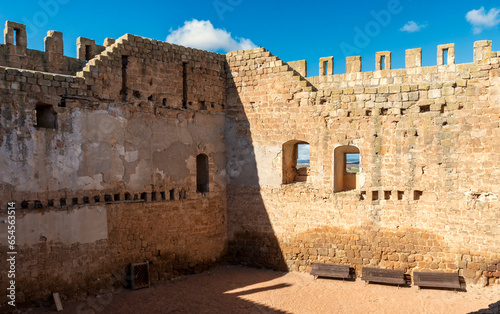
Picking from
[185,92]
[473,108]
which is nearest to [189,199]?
[185,92]

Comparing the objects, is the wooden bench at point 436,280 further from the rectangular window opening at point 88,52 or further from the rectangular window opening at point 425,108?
the rectangular window opening at point 88,52

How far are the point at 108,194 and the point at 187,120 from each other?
115 inches

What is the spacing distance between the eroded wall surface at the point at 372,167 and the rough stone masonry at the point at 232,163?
33mm

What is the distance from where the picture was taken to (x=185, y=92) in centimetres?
1172

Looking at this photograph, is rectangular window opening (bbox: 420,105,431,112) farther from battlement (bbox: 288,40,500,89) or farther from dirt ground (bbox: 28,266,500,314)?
dirt ground (bbox: 28,266,500,314)

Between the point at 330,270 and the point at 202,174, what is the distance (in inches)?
175

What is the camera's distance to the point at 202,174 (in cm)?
1241

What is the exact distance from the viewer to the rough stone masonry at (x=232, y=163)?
9.28 m

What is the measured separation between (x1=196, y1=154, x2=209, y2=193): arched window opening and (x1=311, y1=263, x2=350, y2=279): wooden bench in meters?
3.72

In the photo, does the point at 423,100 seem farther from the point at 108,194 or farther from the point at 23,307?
the point at 23,307

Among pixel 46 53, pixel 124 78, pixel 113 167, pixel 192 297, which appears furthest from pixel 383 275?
pixel 46 53

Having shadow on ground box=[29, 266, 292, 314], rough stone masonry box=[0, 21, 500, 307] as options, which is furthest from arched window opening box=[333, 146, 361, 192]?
shadow on ground box=[29, 266, 292, 314]

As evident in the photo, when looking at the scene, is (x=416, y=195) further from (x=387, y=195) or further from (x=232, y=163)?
(x=232, y=163)

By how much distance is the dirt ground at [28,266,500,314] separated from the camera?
923 centimetres
